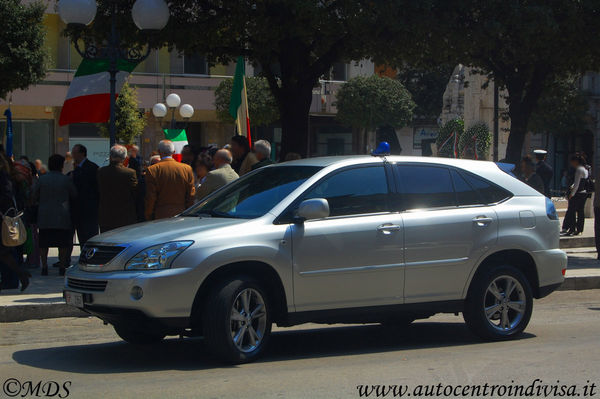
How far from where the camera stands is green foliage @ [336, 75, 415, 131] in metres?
43.0

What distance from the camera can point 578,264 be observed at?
52.1ft

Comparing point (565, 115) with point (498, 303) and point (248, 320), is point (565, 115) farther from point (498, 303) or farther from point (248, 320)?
point (248, 320)

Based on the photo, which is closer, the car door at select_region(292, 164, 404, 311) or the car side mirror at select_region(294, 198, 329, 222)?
the car side mirror at select_region(294, 198, 329, 222)

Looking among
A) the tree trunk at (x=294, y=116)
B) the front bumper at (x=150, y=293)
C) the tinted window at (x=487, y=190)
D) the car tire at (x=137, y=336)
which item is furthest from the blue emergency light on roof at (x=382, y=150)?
the tree trunk at (x=294, y=116)

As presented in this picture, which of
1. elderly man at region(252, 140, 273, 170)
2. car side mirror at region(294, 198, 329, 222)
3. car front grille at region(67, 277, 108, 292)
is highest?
elderly man at region(252, 140, 273, 170)

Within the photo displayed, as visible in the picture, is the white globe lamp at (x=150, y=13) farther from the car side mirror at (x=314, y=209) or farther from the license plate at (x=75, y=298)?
the car side mirror at (x=314, y=209)

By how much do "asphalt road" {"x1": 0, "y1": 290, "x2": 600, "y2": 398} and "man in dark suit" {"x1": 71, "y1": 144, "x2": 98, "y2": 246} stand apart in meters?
3.52

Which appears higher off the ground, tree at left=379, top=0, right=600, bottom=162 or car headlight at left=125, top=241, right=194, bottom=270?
tree at left=379, top=0, right=600, bottom=162

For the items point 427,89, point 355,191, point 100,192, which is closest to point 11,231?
point 100,192

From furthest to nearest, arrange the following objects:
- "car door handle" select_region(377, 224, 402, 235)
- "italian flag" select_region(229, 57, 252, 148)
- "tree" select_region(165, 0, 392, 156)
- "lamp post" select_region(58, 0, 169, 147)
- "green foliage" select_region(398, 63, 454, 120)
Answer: "green foliage" select_region(398, 63, 454, 120), "italian flag" select_region(229, 57, 252, 148), "tree" select_region(165, 0, 392, 156), "lamp post" select_region(58, 0, 169, 147), "car door handle" select_region(377, 224, 402, 235)

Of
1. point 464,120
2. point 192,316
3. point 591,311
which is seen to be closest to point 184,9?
point 591,311

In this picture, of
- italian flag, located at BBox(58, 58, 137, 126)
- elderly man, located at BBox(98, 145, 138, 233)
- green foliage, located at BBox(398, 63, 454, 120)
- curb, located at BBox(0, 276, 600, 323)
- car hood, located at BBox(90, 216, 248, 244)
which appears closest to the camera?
car hood, located at BBox(90, 216, 248, 244)

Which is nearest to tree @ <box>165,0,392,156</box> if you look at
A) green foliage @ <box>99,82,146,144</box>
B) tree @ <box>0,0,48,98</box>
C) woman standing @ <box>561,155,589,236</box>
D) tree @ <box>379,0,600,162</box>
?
tree @ <box>379,0,600,162</box>

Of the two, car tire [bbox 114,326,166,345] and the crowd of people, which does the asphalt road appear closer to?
car tire [bbox 114,326,166,345]
